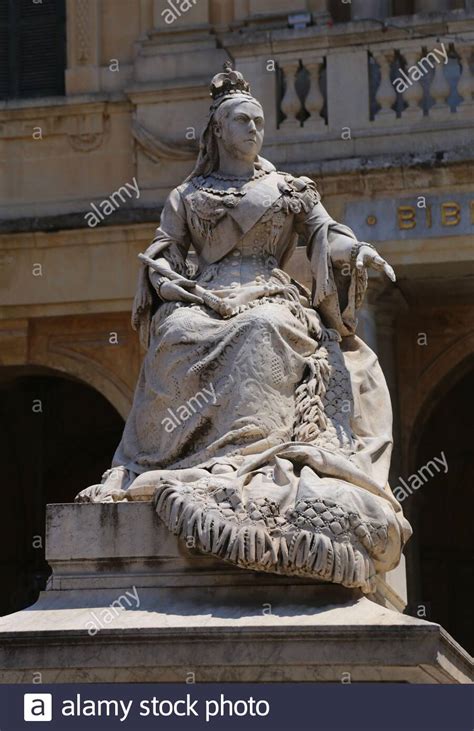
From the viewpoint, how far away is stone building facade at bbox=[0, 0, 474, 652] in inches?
655

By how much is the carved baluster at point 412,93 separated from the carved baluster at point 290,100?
856 mm

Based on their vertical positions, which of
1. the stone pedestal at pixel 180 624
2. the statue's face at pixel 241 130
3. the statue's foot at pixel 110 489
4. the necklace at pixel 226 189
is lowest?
the stone pedestal at pixel 180 624

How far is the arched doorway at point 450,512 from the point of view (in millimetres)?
20375

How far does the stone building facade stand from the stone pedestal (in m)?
6.30

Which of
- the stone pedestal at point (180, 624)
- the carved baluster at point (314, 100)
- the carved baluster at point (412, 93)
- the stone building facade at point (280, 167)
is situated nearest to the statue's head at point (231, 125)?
the stone pedestal at point (180, 624)

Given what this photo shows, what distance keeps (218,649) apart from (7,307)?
8.57m

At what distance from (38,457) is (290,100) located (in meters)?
5.98

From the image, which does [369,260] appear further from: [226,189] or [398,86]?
[398,86]

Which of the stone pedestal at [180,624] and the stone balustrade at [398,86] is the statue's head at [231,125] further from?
the stone balustrade at [398,86]

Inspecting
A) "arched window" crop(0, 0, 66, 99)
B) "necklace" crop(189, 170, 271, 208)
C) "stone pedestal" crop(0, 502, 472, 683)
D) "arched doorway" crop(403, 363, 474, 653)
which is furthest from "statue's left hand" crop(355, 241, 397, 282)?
"arched doorway" crop(403, 363, 474, 653)

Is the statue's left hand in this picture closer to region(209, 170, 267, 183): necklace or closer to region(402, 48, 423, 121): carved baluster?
region(209, 170, 267, 183): necklace

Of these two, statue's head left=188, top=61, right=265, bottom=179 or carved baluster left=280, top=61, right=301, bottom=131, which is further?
carved baluster left=280, top=61, right=301, bottom=131

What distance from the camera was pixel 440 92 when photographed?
54.5 feet

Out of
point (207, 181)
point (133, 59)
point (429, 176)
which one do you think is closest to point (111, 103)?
point (133, 59)
